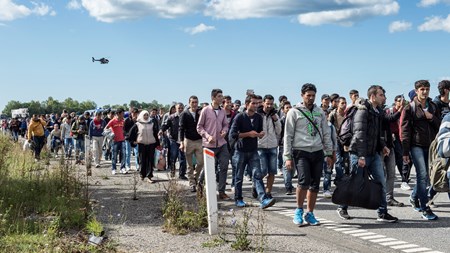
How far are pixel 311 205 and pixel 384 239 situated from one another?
1284 mm

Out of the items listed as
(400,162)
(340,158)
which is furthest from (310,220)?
(400,162)

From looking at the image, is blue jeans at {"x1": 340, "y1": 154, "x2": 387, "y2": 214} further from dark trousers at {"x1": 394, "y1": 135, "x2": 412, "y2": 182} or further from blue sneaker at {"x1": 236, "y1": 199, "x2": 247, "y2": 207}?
dark trousers at {"x1": 394, "y1": 135, "x2": 412, "y2": 182}

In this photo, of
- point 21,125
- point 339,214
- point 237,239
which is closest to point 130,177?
point 339,214

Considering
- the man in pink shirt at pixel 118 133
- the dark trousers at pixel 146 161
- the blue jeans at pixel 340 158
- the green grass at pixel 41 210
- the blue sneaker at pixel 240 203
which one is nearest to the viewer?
the green grass at pixel 41 210

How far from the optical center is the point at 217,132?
10617 mm

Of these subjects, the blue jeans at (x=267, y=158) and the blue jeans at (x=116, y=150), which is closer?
the blue jeans at (x=267, y=158)

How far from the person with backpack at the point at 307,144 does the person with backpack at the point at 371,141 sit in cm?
44

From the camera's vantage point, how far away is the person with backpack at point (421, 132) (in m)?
8.62

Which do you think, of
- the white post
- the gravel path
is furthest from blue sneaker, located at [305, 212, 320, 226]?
the white post

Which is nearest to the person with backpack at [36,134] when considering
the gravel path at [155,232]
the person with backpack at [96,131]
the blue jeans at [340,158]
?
the person with backpack at [96,131]

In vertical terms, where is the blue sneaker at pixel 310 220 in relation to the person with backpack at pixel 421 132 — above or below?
below

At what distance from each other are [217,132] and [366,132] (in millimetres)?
3211

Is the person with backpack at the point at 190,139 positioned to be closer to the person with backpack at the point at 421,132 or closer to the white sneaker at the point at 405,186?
the white sneaker at the point at 405,186

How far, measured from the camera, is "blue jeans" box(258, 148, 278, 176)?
35.6 feet
